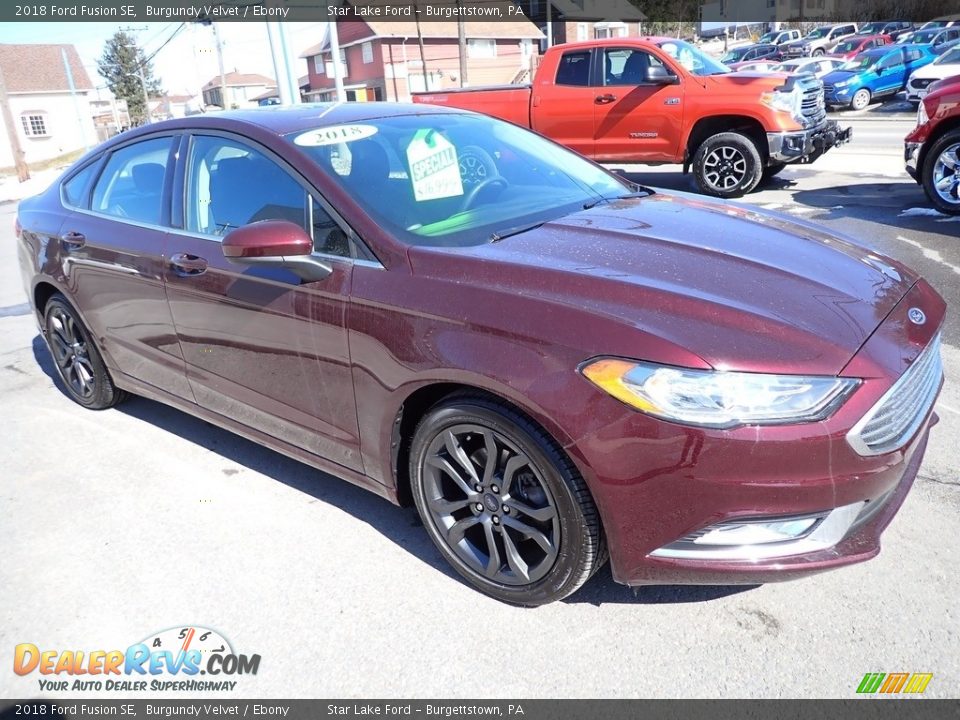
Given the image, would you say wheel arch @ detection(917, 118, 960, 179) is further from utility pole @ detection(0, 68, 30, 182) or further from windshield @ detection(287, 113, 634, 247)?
utility pole @ detection(0, 68, 30, 182)

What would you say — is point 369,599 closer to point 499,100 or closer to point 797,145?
point 797,145

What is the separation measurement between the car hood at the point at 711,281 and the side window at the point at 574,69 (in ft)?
25.9

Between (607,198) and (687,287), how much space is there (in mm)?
1289

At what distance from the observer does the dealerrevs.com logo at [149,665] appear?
2.48 metres

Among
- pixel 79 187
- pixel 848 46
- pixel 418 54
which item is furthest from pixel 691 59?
pixel 418 54

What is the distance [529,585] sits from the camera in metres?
2.57

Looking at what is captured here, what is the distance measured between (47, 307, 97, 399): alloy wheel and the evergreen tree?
73581 mm

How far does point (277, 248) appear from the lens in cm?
272

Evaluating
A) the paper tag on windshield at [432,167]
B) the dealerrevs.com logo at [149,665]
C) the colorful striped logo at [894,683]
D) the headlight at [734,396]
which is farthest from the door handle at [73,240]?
the colorful striped logo at [894,683]

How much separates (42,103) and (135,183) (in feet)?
203

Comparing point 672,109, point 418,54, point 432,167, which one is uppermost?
point 418,54

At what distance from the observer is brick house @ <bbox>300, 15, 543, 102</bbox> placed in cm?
4572

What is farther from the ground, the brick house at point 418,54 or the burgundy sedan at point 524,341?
the brick house at point 418,54

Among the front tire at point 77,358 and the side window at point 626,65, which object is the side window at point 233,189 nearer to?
the front tire at point 77,358
